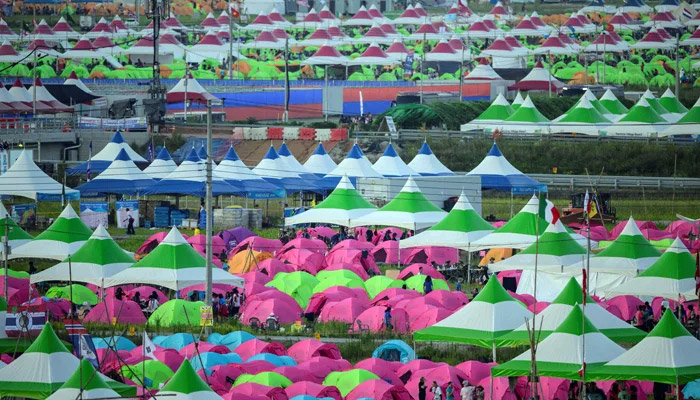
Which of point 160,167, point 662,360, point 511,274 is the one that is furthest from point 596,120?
point 662,360

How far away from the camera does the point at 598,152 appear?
5806 cm

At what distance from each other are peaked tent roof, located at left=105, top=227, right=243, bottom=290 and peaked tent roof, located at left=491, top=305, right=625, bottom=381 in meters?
9.81

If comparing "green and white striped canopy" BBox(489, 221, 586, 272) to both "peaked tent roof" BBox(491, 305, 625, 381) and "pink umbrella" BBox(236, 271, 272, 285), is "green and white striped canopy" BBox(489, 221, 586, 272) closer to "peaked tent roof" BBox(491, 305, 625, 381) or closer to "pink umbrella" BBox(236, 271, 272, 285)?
"pink umbrella" BBox(236, 271, 272, 285)

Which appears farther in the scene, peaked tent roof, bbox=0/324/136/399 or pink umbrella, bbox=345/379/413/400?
pink umbrella, bbox=345/379/413/400

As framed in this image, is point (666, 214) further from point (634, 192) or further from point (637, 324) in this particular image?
point (637, 324)

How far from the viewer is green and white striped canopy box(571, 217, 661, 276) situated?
36.1 m

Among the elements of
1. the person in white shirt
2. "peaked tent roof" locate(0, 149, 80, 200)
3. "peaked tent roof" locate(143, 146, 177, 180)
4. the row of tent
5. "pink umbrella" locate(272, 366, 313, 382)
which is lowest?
the person in white shirt

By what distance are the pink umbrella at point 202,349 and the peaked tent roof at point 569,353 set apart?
16.9ft

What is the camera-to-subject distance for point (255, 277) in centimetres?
3694

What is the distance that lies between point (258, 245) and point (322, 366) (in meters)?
14.4

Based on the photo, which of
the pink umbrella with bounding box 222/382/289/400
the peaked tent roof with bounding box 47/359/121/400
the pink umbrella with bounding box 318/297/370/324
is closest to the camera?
the peaked tent roof with bounding box 47/359/121/400

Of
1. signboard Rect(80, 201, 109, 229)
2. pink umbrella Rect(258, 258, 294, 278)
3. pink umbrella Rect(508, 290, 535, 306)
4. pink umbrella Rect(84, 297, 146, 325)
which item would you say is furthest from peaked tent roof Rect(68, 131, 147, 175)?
pink umbrella Rect(508, 290, 535, 306)


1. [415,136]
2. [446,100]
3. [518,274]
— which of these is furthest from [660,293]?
[446,100]

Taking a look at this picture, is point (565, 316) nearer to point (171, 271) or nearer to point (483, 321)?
point (483, 321)
